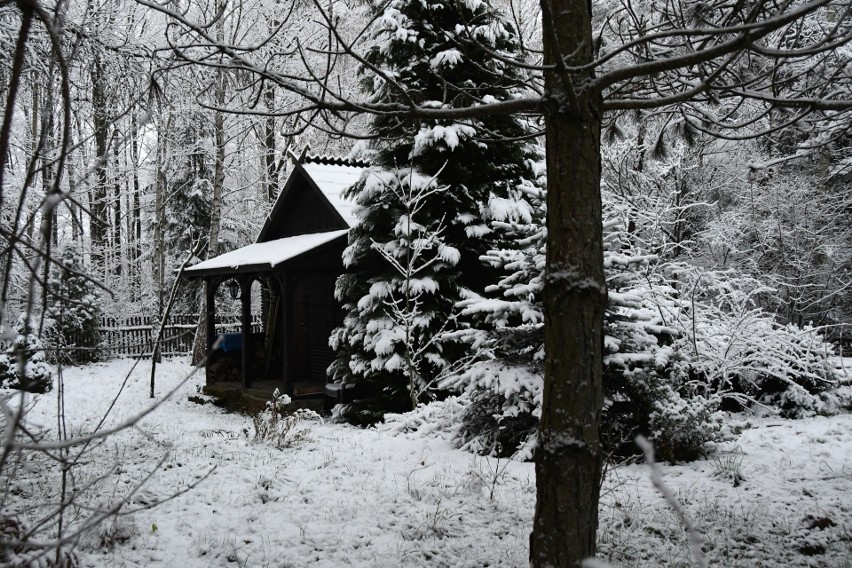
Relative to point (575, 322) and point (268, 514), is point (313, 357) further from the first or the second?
point (575, 322)

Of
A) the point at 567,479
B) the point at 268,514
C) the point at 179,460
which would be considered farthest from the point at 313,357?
the point at 567,479

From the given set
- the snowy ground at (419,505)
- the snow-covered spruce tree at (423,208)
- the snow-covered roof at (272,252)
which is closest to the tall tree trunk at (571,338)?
the snowy ground at (419,505)

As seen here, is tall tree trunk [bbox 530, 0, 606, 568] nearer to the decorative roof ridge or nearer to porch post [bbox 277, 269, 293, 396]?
porch post [bbox 277, 269, 293, 396]

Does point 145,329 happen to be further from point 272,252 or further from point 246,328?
point 272,252

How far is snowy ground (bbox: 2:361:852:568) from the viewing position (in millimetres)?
4062

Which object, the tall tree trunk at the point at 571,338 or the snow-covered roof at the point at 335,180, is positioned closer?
the tall tree trunk at the point at 571,338

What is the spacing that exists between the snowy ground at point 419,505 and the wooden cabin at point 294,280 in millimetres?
4963

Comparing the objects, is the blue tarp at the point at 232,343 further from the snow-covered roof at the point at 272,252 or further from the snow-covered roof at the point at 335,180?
the snow-covered roof at the point at 335,180

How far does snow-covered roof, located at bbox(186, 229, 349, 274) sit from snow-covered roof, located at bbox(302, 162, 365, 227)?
542mm

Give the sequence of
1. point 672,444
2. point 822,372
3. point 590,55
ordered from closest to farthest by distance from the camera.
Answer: point 590,55
point 672,444
point 822,372

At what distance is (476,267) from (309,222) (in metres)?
5.06

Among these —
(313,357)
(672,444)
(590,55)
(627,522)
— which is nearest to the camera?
(590,55)

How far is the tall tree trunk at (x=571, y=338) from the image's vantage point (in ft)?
8.72

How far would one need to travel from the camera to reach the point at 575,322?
271 centimetres
